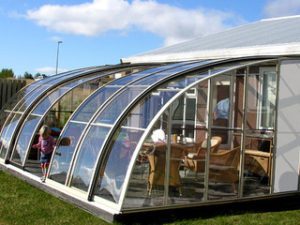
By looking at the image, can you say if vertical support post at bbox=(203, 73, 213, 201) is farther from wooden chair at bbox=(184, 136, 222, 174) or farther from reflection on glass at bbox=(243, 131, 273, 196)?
reflection on glass at bbox=(243, 131, 273, 196)

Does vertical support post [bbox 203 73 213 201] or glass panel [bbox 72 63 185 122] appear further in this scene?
glass panel [bbox 72 63 185 122]

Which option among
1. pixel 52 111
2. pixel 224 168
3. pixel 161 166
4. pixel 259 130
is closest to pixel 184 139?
pixel 161 166

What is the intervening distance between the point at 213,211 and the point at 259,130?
1759mm

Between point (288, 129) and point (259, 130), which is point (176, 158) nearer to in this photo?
point (259, 130)

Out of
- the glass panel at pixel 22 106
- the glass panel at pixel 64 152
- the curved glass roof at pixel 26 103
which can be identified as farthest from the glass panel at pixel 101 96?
the glass panel at pixel 22 106

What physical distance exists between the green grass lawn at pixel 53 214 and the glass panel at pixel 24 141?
2013 millimetres

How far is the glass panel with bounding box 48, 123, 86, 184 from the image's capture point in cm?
1001

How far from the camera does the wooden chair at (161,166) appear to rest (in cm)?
846

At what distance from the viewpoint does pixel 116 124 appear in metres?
8.76

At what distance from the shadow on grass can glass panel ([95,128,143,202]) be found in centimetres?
48

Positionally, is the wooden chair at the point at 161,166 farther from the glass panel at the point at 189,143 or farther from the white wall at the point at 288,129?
the white wall at the point at 288,129

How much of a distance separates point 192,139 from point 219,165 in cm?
70

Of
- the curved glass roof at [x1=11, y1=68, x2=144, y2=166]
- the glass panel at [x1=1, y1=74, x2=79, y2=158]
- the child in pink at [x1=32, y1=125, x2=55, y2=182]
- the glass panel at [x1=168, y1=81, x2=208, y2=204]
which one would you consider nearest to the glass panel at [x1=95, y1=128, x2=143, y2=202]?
the glass panel at [x1=168, y1=81, x2=208, y2=204]

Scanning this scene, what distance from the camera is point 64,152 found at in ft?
33.4
